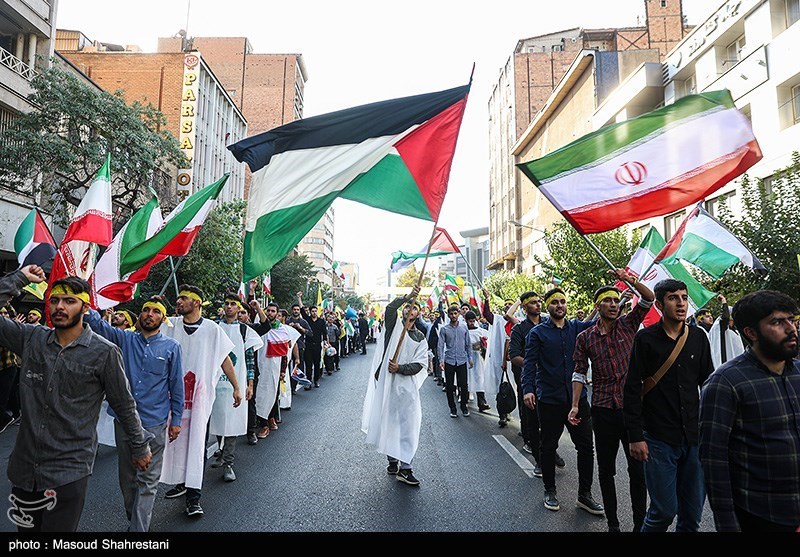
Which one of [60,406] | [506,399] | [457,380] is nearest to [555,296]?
[506,399]

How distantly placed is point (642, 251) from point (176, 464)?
712 cm

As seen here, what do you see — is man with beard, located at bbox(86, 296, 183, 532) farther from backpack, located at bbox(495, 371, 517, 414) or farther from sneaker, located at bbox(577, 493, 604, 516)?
backpack, located at bbox(495, 371, 517, 414)

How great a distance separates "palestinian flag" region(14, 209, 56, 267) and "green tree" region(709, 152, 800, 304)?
1305cm

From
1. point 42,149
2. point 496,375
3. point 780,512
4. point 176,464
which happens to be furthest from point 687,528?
point 42,149

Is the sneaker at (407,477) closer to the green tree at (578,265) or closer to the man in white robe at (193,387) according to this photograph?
the man in white robe at (193,387)

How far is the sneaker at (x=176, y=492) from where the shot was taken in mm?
5402

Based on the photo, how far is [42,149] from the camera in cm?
1588

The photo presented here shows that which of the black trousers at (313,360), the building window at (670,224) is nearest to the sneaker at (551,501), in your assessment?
the black trousers at (313,360)

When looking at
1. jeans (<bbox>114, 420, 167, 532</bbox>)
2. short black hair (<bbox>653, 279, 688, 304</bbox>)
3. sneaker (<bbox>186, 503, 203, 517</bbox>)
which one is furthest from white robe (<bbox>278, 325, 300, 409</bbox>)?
short black hair (<bbox>653, 279, 688, 304</bbox>)

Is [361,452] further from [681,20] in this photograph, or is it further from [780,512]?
[681,20]

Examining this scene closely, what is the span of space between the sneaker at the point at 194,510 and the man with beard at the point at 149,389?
442mm

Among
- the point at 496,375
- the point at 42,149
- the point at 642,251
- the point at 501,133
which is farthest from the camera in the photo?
the point at 501,133

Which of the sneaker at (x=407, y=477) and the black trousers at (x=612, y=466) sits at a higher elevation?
the black trousers at (x=612, y=466)

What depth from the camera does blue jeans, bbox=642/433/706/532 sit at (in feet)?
11.7
